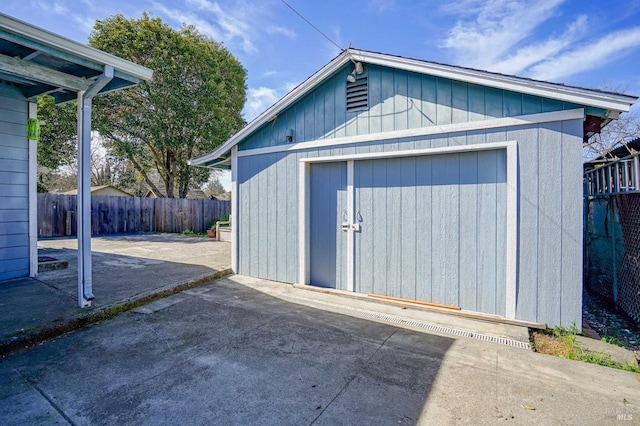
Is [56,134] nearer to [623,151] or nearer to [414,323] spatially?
[414,323]

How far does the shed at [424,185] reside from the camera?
132 inches

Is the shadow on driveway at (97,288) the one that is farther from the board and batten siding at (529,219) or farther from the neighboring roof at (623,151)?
the neighboring roof at (623,151)

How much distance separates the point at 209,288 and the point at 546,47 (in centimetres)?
784

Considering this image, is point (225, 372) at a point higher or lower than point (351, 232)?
lower

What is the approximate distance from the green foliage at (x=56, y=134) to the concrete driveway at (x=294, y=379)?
14548mm

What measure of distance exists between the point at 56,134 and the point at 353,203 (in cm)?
1622

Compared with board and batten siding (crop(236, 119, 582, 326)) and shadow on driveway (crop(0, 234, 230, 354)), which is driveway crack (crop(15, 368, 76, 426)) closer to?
shadow on driveway (crop(0, 234, 230, 354))

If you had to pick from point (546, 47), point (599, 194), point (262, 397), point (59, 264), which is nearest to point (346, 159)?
point (262, 397)

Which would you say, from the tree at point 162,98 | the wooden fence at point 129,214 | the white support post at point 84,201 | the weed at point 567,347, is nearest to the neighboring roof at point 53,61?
the white support post at point 84,201

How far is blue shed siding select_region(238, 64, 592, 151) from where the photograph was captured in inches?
144

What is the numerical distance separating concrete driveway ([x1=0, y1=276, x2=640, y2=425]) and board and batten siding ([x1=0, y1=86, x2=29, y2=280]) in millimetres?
2659

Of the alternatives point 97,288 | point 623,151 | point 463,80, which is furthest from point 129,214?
point 623,151

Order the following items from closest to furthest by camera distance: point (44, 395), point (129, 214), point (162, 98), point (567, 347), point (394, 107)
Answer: point (44, 395), point (567, 347), point (394, 107), point (129, 214), point (162, 98)

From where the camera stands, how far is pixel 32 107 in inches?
198
